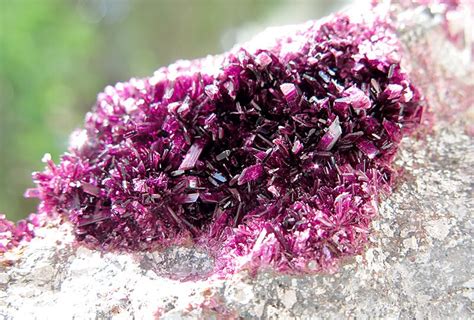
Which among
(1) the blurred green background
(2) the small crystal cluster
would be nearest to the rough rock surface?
(2) the small crystal cluster

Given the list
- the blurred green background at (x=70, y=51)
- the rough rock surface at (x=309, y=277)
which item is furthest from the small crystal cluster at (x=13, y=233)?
the blurred green background at (x=70, y=51)

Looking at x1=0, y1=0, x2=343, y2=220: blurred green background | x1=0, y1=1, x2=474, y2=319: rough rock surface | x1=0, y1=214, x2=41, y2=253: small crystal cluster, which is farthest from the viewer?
x1=0, y1=0, x2=343, y2=220: blurred green background

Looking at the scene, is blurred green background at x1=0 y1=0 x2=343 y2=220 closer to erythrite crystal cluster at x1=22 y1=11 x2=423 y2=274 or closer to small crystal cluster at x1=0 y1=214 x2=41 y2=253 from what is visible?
small crystal cluster at x1=0 y1=214 x2=41 y2=253

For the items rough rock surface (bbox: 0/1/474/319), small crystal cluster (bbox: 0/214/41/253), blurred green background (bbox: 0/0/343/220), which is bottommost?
rough rock surface (bbox: 0/1/474/319)

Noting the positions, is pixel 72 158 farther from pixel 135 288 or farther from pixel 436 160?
pixel 436 160

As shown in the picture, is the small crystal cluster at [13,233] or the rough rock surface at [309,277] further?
the small crystal cluster at [13,233]

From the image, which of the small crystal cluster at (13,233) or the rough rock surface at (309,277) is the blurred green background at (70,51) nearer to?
the small crystal cluster at (13,233)

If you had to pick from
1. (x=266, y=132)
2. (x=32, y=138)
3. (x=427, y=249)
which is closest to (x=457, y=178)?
(x=427, y=249)
